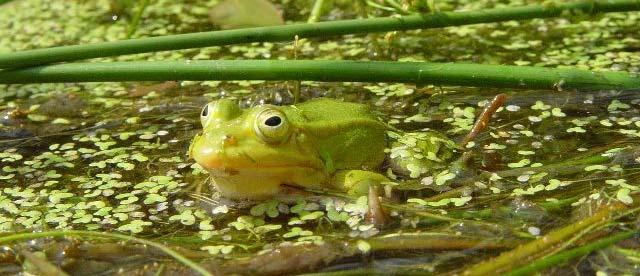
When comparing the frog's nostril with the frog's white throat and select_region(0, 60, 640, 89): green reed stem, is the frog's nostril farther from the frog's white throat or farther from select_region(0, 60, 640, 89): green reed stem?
select_region(0, 60, 640, 89): green reed stem

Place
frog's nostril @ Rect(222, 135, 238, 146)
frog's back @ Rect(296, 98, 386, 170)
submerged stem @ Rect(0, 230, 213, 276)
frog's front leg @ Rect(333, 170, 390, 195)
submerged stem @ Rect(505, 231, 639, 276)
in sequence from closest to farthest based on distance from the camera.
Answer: submerged stem @ Rect(505, 231, 639, 276) < submerged stem @ Rect(0, 230, 213, 276) < frog's nostril @ Rect(222, 135, 238, 146) < frog's front leg @ Rect(333, 170, 390, 195) < frog's back @ Rect(296, 98, 386, 170)

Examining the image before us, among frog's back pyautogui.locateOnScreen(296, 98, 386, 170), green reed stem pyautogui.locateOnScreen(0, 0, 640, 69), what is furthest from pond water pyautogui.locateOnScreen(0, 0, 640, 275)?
green reed stem pyautogui.locateOnScreen(0, 0, 640, 69)

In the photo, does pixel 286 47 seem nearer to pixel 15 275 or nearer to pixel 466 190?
pixel 466 190

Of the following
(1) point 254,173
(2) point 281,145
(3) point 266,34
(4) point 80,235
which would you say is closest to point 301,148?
(2) point 281,145

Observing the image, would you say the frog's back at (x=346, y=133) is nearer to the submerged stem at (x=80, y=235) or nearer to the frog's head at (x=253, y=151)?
the frog's head at (x=253, y=151)

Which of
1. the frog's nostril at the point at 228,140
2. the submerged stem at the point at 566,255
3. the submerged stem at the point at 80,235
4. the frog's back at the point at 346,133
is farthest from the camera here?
the frog's back at the point at 346,133

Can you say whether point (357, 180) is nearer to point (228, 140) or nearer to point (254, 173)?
point (254, 173)

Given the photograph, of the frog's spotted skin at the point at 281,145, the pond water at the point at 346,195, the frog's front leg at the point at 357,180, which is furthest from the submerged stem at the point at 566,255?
the frog's spotted skin at the point at 281,145
